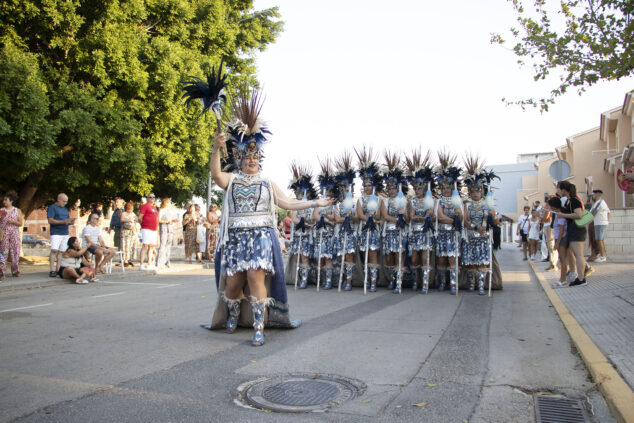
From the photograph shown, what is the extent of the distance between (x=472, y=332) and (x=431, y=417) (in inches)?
126

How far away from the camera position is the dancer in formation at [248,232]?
6223 mm

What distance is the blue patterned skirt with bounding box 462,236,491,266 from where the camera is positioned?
10.8m

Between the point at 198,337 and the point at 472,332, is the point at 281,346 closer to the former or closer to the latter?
the point at 198,337

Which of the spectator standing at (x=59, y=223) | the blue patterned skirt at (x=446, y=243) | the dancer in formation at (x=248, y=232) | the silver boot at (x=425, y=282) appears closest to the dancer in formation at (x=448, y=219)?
the blue patterned skirt at (x=446, y=243)

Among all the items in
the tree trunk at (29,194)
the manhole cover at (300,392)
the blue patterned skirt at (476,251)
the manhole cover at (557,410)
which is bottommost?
the manhole cover at (557,410)

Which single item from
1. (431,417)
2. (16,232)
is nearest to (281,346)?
(431,417)

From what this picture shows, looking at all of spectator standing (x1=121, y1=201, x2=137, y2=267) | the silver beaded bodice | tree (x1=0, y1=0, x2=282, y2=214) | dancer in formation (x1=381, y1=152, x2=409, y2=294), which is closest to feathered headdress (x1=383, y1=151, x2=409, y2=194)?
dancer in formation (x1=381, y1=152, x2=409, y2=294)

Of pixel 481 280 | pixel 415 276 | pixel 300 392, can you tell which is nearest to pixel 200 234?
pixel 415 276

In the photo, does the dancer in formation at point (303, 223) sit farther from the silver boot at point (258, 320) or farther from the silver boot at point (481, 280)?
the silver boot at point (258, 320)

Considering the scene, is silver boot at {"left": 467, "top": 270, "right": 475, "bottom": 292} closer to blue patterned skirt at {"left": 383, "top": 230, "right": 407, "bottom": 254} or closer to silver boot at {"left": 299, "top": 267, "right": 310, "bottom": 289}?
blue patterned skirt at {"left": 383, "top": 230, "right": 407, "bottom": 254}

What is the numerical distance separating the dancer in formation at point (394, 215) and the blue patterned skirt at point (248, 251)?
546 centimetres

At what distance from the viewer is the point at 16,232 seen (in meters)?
13.3

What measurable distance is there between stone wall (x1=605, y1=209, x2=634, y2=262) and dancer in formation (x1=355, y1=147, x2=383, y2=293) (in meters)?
10.6

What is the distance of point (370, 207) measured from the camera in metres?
11.5
